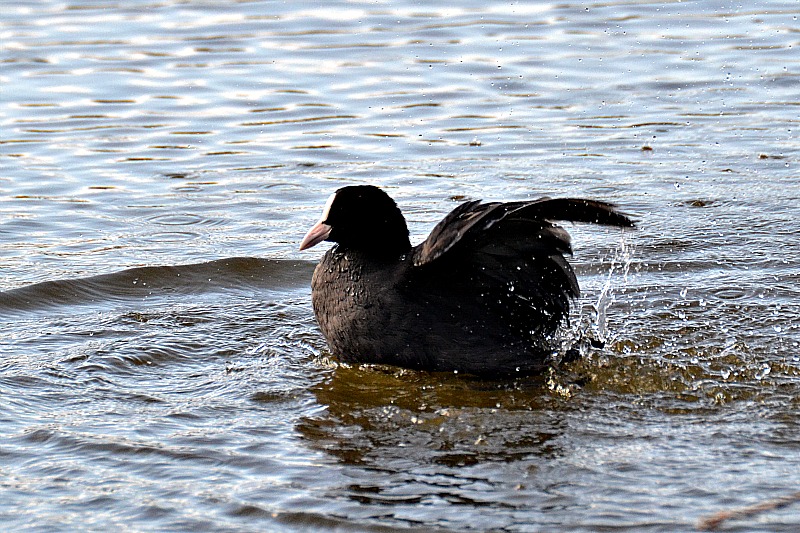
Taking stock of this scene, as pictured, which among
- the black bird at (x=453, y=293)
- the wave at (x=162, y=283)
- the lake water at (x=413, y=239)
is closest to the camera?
the lake water at (x=413, y=239)

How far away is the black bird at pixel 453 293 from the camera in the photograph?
4965 mm

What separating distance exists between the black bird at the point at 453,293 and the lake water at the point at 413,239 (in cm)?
16

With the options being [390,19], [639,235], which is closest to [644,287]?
[639,235]

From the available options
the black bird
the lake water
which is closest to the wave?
the lake water

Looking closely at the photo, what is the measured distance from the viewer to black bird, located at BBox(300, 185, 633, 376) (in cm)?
496

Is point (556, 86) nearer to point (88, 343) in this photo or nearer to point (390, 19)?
point (390, 19)

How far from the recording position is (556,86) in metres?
10.3

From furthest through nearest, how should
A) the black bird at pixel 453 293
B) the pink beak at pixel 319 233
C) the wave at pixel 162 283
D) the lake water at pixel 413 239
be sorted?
the wave at pixel 162 283
the pink beak at pixel 319 233
the black bird at pixel 453 293
the lake water at pixel 413 239

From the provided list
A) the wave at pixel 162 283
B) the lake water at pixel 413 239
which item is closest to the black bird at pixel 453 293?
the lake water at pixel 413 239

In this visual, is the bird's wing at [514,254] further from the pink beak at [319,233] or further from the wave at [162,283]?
the wave at [162,283]

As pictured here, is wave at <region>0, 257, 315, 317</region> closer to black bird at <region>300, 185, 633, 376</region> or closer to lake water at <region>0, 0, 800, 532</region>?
lake water at <region>0, 0, 800, 532</region>

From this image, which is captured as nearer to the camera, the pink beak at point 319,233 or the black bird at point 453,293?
the black bird at point 453,293

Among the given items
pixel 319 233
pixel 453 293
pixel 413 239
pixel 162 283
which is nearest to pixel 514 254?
pixel 453 293

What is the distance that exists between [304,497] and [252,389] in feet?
3.71
